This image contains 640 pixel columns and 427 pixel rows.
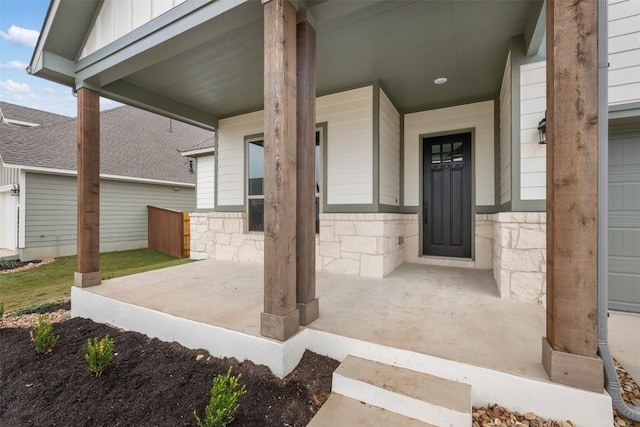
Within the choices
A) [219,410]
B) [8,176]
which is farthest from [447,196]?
[8,176]

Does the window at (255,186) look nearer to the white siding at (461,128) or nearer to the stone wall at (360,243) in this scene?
the stone wall at (360,243)

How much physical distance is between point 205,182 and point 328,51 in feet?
17.6

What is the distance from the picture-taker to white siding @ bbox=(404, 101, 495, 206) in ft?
14.9

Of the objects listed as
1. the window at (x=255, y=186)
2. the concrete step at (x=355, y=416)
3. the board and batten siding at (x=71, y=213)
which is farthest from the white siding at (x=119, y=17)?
the board and batten siding at (x=71, y=213)

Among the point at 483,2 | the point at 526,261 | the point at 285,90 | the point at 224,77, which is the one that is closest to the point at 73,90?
the point at 224,77

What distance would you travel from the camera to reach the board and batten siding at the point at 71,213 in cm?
764

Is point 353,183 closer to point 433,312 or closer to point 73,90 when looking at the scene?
point 433,312

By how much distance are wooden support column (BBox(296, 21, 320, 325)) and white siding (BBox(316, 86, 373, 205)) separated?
2035 millimetres

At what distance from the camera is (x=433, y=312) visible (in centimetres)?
267

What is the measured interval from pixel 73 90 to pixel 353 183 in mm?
4120

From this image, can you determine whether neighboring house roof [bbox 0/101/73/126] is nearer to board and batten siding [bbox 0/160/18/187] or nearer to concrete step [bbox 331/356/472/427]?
board and batten siding [bbox 0/160/18/187]

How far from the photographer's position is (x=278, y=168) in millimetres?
2066

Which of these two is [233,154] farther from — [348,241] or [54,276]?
[54,276]

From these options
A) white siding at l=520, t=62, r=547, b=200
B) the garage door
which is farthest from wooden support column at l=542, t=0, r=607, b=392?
the garage door
